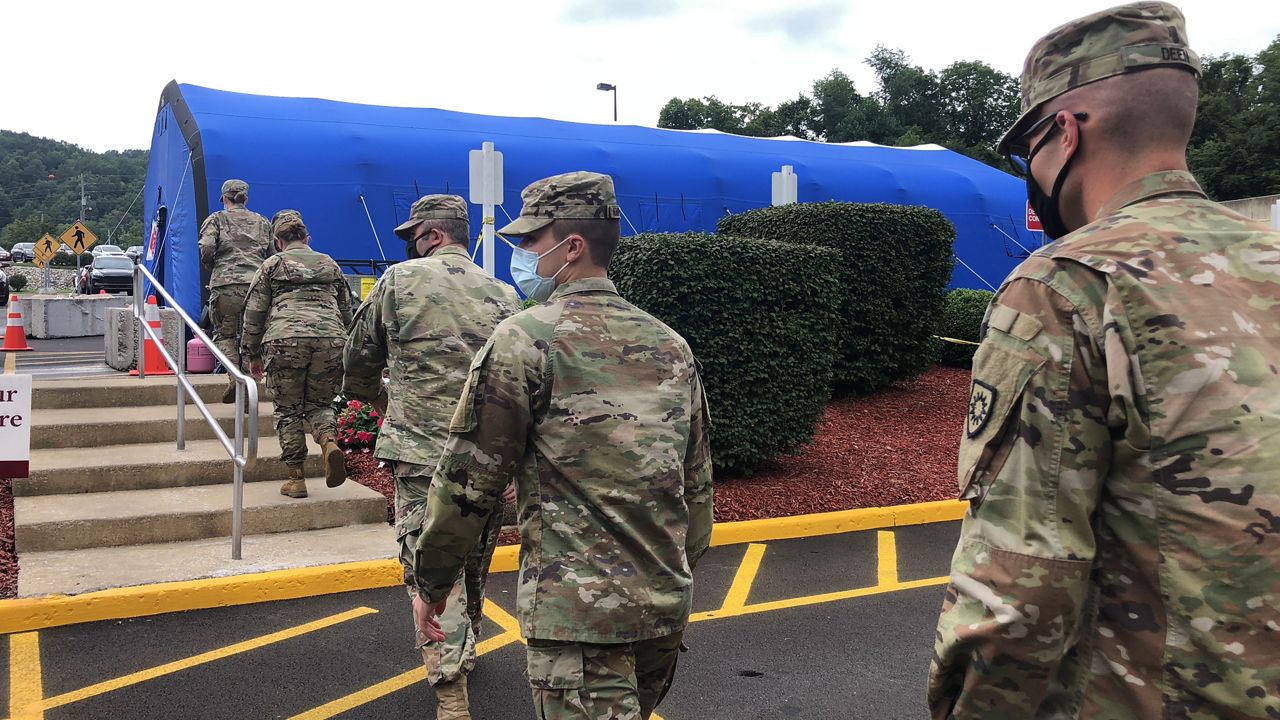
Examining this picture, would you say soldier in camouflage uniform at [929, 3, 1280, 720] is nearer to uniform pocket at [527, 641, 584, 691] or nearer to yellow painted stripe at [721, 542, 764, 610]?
uniform pocket at [527, 641, 584, 691]

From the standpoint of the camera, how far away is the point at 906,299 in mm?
10852

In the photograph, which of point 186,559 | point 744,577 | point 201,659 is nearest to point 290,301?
point 186,559

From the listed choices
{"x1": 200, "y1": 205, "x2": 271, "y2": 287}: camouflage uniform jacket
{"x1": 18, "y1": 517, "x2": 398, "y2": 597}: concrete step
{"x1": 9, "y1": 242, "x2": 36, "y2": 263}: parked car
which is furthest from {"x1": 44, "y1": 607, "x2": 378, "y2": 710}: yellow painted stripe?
{"x1": 9, "y1": 242, "x2": 36, "y2": 263}: parked car

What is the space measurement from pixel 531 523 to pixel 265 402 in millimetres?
7181

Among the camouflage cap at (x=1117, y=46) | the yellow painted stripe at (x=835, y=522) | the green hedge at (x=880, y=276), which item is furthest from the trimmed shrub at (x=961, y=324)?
the camouflage cap at (x=1117, y=46)

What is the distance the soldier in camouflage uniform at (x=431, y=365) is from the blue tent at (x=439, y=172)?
10268 mm

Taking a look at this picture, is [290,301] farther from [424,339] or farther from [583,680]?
[583,680]

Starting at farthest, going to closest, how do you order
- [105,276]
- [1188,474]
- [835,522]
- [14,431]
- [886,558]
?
[105,276] < [835,522] < [886,558] < [14,431] < [1188,474]

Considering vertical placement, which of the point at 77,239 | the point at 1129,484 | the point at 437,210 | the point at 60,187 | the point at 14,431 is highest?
the point at 60,187

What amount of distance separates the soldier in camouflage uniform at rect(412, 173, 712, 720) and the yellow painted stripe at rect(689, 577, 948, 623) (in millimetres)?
2699

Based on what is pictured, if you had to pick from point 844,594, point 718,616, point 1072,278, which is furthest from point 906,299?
point 1072,278

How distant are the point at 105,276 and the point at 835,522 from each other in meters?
34.2

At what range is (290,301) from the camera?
6.84 m

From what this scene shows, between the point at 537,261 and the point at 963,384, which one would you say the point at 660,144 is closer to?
the point at 963,384
